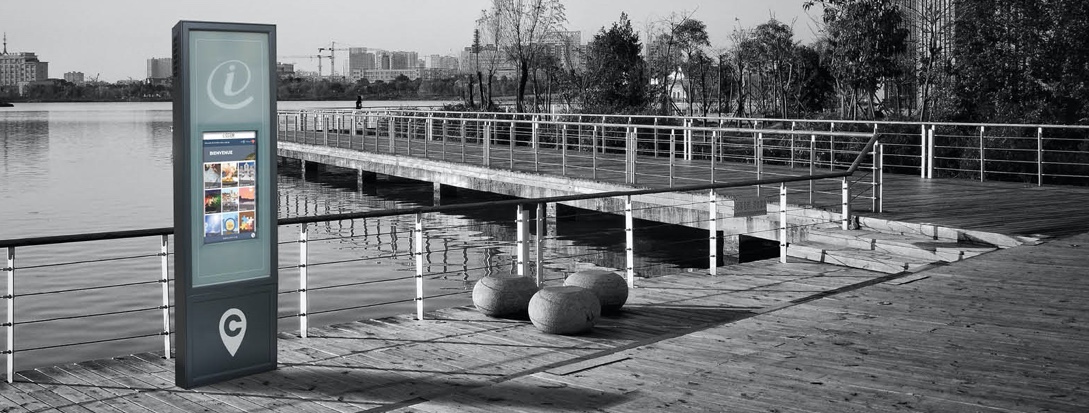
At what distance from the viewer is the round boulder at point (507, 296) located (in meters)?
9.12

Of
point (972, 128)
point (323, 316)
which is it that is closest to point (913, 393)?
point (323, 316)

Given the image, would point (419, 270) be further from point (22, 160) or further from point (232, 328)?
point (22, 160)

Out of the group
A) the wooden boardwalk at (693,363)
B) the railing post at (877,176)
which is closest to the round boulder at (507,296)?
the wooden boardwalk at (693,363)

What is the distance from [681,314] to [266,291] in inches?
136

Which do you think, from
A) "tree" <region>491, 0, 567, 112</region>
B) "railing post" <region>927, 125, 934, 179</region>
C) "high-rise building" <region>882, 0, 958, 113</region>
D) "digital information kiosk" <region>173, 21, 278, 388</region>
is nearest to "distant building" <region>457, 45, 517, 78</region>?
"tree" <region>491, 0, 567, 112</region>

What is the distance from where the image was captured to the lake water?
1444 centimetres

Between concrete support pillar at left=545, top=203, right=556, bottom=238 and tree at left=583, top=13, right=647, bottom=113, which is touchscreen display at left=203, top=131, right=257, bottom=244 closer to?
concrete support pillar at left=545, top=203, right=556, bottom=238

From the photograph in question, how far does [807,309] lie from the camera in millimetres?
8969

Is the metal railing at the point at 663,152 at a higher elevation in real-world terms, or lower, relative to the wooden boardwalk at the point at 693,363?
higher

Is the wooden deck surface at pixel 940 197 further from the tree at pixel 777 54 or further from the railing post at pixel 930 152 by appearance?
the tree at pixel 777 54

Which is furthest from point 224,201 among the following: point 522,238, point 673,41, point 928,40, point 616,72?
point 673,41

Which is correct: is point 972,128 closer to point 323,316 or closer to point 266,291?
point 323,316

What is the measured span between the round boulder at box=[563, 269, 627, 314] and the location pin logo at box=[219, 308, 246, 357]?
2.86m

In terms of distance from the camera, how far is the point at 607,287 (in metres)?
9.19
